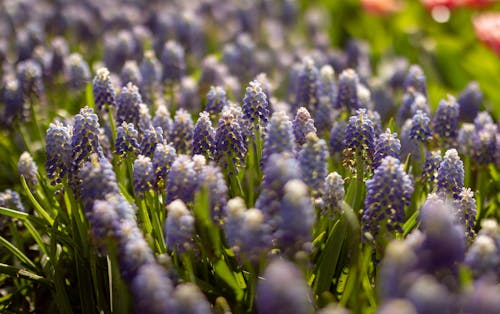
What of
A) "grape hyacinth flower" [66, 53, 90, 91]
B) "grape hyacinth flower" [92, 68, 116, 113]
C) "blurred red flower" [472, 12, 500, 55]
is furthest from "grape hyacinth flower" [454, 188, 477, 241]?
"blurred red flower" [472, 12, 500, 55]

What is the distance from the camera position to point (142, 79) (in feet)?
18.2

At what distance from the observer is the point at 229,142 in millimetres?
3557

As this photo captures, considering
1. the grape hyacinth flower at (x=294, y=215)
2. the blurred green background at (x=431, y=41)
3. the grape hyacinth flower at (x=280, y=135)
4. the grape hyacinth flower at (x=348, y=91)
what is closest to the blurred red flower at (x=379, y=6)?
the blurred green background at (x=431, y=41)

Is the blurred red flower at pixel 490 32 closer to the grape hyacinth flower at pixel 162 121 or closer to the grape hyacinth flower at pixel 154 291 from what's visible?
the grape hyacinth flower at pixel 162 121

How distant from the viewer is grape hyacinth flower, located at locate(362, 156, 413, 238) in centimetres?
306

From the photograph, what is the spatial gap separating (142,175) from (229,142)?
0.54m

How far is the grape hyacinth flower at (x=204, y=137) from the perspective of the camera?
364cm

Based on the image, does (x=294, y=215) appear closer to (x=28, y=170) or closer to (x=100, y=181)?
(x=100, y=181)

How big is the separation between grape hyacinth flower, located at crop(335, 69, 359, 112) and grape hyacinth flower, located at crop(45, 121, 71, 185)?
2.27 meters

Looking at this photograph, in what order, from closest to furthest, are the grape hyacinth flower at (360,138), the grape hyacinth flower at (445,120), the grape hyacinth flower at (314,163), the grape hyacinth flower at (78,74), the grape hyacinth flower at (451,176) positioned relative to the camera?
the grape hyacinth flower at (314,163)
the grape hyacinth flower at (451,176)
the grape hyacinth flower at (360,138)
the grape hyacinth flower at (445,120)
the grape hyacinth flower at (78,74)

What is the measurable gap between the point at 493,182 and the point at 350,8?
20.0 ft

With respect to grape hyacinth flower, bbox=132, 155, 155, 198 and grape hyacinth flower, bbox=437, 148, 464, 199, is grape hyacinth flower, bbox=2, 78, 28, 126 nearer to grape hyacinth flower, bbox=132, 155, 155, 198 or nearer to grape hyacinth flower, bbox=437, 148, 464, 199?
grape hyacinth flower, bbox=132, 155, 155, 198

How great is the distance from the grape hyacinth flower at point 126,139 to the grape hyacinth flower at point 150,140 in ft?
0.25

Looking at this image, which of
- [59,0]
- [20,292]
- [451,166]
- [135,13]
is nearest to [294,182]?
[451,166]
